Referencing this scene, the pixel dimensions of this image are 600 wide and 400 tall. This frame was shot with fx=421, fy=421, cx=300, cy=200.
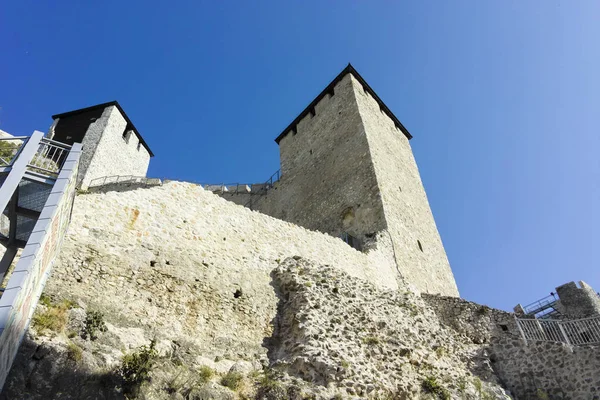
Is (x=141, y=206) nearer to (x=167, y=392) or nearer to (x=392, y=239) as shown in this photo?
(x=167, y=392)

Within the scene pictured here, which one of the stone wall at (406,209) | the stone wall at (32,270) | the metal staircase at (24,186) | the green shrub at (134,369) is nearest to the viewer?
the stone wall at (32,270)

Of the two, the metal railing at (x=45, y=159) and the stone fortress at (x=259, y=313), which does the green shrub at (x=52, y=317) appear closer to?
the stone fortress at (x=259, y=313)

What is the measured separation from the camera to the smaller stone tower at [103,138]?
2173 cm

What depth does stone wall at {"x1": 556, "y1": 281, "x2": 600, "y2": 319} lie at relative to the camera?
14867mm

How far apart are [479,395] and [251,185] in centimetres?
1568

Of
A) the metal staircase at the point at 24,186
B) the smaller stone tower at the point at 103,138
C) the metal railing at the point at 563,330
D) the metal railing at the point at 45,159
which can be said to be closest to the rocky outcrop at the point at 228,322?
the metal railing at the point at 563,330

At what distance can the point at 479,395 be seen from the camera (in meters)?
8.55

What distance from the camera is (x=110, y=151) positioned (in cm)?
2314

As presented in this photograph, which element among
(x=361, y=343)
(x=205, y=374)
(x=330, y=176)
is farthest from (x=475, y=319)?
(x=330, y=176)

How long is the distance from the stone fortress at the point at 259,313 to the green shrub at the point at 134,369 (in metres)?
0.10

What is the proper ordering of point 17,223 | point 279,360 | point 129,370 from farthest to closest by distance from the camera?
point 279,360
point 17,223
point 129,370

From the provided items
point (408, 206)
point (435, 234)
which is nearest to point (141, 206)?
point (408, 206)

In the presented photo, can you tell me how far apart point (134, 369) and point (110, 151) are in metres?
20.2

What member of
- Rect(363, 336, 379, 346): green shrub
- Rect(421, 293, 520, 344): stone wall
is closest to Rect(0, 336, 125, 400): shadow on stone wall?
Rect(363, 336, 379, 346): green shrub
